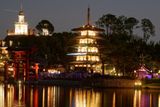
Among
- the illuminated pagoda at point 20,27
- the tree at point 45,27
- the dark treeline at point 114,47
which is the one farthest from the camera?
the illuminated pagoda at point 20,27

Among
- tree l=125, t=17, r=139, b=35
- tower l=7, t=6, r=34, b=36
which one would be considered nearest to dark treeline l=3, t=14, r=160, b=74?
tree l=125, t=17, r=139, b=35

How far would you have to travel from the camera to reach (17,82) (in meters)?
109

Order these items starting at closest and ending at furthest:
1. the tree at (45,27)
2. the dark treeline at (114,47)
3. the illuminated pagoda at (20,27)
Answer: the dark treeline at (114,47) → the tree at (45,27) → the illuminated pagoda at (20,27)

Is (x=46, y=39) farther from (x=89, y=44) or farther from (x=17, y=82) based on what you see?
(x=17, y=82)

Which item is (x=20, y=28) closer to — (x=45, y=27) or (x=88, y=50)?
(x=45, y=27)

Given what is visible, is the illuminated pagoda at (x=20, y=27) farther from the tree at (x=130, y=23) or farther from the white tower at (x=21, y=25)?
the tree at (x=130, y=23)

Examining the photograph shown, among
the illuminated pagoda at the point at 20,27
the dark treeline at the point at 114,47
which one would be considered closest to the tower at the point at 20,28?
the illuminated pagoda at the point at 20,27

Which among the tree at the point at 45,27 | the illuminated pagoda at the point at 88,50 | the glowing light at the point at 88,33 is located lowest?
the illuminated pagoda at the point at 88,50

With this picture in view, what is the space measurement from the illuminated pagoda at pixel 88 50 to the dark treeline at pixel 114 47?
4.41 feet

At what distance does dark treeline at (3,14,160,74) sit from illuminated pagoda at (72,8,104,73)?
134cm

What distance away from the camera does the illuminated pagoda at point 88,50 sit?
11800 cm

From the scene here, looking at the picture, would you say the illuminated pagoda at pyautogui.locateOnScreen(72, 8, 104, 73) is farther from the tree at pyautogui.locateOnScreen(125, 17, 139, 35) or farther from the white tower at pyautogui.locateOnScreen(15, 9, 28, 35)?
the white tower at pyautogui.locateOnScreen(15, 9, 28, 35)

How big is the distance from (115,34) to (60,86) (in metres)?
24.0

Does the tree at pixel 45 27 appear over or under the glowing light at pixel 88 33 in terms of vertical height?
over
